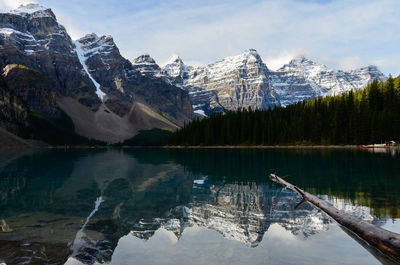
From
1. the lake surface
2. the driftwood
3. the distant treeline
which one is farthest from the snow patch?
the distant treeline

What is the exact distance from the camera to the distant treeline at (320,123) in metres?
126

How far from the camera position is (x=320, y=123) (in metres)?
144

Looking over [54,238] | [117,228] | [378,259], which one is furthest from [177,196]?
[378,259]

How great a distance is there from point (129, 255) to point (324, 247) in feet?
27.9

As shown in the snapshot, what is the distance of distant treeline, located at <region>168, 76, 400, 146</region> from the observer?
4956 inches

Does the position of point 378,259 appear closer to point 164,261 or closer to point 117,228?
point 164,261

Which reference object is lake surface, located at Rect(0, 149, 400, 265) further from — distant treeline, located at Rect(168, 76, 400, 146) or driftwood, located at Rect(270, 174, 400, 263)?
distant treeline, located at Rect(168, 76, 400, 146)

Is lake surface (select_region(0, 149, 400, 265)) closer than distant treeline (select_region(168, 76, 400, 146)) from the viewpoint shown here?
Yes

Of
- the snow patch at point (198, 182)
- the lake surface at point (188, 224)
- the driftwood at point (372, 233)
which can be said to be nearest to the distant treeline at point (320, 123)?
the lake surface at point (188, 224)

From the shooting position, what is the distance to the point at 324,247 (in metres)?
14.0

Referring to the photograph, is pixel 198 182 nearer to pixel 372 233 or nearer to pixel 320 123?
pixel 372 233

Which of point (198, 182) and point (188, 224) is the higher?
point (198, 182)

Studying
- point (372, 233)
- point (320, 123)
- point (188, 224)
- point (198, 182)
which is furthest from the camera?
point (320, 123)

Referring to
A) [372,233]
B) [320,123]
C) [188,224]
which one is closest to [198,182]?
[188,224]
